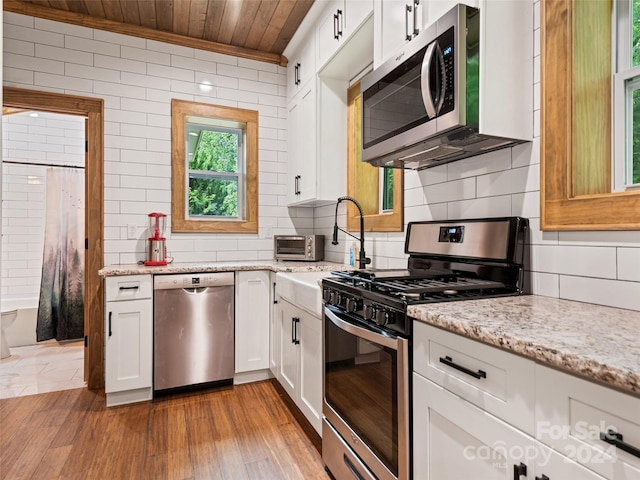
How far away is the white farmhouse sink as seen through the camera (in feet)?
6.15

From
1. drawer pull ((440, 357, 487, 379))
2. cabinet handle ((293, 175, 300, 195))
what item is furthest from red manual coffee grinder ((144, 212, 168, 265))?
drawer pull ((440, 357, 487, 379))

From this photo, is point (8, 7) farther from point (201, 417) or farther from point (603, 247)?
point (603, 247)

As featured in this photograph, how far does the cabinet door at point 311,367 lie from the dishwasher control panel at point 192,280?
0.76 metres

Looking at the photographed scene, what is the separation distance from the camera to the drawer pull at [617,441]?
612 millimetres

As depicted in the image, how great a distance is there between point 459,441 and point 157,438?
→ 5.83ft

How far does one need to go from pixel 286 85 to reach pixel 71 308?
3.18 m

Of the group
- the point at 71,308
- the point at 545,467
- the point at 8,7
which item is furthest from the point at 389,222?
the point at 71,308

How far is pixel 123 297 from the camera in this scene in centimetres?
246

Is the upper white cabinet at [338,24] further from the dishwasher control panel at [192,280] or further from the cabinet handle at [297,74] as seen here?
the dishwasher control panel at [192,280]

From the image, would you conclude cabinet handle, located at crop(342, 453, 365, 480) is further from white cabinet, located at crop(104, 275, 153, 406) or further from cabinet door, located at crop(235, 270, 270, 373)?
white cabinet, located at crop(104, 275, 153, 406)

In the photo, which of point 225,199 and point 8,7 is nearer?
point 8,7

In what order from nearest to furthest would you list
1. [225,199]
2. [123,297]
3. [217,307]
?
[123,297] → [217,307] → [225,199]

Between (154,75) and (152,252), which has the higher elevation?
(154,75)

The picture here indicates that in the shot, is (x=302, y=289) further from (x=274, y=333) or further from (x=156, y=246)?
(x=156, y=246)
